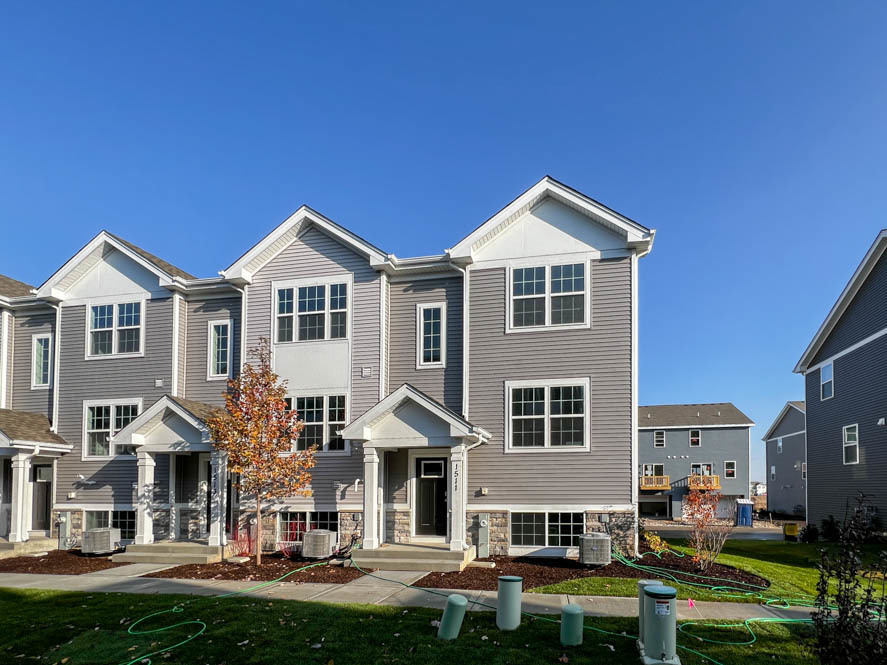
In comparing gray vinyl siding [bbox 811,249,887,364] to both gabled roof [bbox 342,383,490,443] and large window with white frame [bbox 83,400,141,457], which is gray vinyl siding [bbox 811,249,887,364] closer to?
gabled roof [bbox 342,383,490,443]

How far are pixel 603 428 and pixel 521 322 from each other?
121 inches

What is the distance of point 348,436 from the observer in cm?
1482

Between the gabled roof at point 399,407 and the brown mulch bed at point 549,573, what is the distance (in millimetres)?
2757

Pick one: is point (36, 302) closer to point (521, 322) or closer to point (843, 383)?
point (521, 322)

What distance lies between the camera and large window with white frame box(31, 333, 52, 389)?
19.3 meters

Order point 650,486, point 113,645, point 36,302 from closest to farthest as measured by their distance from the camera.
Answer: point 113,645
point 36,302
point 650,486

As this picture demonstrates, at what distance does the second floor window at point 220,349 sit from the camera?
58.2ft

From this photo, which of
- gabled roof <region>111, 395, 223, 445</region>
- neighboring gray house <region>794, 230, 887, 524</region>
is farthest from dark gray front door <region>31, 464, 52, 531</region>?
neighboring gray house <region>794, 230, 887, 524</region>

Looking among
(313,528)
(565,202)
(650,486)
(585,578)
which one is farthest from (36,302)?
(650,486)

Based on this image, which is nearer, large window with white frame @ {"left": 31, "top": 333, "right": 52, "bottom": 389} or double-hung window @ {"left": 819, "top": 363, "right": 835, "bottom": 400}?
large window with white frame @ {"left": 31, "top": 333, "right": 52, "bottom": 389}

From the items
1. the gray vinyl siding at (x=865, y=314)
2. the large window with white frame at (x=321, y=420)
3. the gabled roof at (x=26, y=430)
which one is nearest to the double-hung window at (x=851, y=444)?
the gray vinyl siding at (x=865, y=314)

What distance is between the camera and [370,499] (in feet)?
48.4

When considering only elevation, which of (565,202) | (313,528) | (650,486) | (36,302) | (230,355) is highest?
(565,202)

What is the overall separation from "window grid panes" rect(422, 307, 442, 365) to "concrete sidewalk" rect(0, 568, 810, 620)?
5.28 meters
